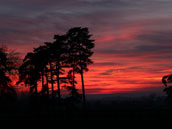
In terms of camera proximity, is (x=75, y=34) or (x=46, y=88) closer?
(x=75, y=34)

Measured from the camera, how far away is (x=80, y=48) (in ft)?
129

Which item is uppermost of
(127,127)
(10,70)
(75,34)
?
(75,34)

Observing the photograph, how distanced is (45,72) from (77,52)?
9.23 metres

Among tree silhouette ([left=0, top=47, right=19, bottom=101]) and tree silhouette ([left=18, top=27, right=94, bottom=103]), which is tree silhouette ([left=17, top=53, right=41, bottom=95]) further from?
tree silhouette ([left=0, top=47, right=19, bottom=101])

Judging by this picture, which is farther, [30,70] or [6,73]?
[30,70]

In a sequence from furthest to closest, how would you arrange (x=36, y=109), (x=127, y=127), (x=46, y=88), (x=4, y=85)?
(x=36, y=109)
(x=46, y=88)
(x=4, y=85)
(x=127, y=127)

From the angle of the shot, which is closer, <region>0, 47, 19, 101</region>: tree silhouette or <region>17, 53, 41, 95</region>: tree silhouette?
<region>0, 47, 19, 101</region>: tree silhouette

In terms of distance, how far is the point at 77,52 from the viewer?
39.6 metres

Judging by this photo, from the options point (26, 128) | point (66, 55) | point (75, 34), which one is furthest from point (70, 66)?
point (26, 128)

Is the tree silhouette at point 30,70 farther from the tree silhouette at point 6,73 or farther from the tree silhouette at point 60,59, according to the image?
the tree silhouette at point 6,73

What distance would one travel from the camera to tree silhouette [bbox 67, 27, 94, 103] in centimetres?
3853

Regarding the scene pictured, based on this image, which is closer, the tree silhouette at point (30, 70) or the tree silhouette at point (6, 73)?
the tree silhouette at point (6, 73)

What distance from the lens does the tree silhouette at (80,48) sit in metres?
38.5

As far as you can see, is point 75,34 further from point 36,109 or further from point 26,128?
point 36,109
